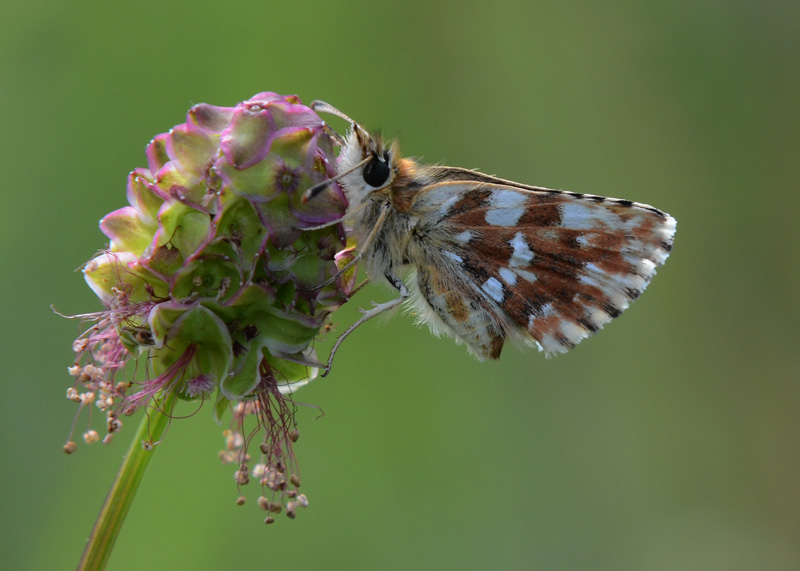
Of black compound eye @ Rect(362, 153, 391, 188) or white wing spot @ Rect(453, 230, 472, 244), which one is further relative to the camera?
white wing spot @ Rect(453, 230, 472, 244)

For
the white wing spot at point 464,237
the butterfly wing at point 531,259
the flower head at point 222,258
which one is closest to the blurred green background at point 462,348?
the butterfly wing at point 531,259

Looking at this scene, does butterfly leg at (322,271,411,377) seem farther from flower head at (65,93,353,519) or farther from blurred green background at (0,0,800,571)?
blurred green background at (0,0,800,571)

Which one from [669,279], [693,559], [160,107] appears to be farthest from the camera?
[669,279]

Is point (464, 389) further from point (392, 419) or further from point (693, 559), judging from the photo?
point (693, 559)

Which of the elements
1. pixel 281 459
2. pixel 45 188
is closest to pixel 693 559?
pixel 281 459

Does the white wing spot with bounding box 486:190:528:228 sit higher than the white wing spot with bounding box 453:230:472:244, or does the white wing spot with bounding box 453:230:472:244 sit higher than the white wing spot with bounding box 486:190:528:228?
the white wing spot with bounding box 486:190:528:228

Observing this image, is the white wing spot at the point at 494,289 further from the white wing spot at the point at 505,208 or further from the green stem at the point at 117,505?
the green stem at the point at 117,505

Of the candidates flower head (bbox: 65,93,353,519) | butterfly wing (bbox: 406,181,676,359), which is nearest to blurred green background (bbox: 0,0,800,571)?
butterfly wing (bbox: 406,181,676,359)
